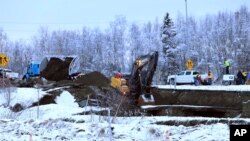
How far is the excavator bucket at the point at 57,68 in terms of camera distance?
41.0 m

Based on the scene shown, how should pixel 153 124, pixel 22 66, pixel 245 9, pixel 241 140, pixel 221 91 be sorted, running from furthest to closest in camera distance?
pixel 245 9 < pixel 22 66 < pixel 221 91 < pixel 153 124 < pixel 241 140

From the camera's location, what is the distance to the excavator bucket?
4103cm

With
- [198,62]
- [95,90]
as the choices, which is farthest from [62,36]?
[95,90]

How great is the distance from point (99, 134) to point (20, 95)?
16.9m

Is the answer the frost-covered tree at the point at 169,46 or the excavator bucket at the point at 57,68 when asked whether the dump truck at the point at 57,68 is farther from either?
the frost-covered tree at the point at 169,46

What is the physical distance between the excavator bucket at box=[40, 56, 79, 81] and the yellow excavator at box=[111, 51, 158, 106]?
13.7 m

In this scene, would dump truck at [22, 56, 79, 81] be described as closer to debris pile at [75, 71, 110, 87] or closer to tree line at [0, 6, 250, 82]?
debris pile at [75, 71, 110, 87]

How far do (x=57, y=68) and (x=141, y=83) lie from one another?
15480mm

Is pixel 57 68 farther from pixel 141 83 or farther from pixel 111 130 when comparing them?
pixel 111 130

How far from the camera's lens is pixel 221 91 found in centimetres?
3175

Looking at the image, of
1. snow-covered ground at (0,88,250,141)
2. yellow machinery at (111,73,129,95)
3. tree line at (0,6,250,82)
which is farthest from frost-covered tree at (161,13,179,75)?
snow-covered ground at (0,88,250,141)

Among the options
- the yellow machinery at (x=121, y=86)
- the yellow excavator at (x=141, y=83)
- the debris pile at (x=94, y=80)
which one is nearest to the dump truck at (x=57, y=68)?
the debris pile at (x=94, y=80)

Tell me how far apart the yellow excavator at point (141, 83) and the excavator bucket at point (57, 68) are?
44.9 ft

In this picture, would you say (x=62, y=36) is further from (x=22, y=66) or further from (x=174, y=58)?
(x=174, y=58)
